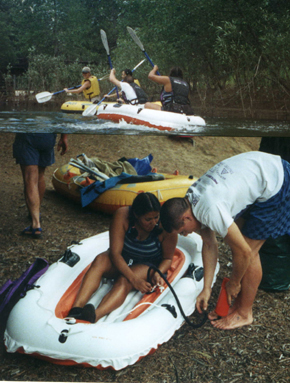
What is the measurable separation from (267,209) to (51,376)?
1.26m

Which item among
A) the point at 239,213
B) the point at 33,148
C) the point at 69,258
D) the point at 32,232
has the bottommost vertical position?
the point at 69,258

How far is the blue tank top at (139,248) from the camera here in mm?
1909

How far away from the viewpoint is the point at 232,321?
71.5 inches

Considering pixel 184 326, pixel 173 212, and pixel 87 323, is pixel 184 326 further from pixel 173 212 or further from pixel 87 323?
pixel 173 212

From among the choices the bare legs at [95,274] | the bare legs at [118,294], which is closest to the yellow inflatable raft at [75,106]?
the bare legs at [95,274]

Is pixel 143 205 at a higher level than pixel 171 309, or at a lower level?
higher

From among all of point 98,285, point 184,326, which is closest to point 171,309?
point 184,326

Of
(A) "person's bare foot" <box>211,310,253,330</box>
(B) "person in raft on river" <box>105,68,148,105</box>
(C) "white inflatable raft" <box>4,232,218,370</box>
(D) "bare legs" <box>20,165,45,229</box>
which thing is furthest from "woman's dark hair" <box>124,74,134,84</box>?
(A) "person's bare foot" <box>211,310,253,330</box>

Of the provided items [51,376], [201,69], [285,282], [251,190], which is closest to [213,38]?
[201,69]

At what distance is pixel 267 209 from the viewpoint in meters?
1.73

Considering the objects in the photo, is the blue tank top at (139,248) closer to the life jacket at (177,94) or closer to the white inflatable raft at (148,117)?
the white inflatable raft at (148,117)

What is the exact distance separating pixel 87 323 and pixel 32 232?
0.58 meters

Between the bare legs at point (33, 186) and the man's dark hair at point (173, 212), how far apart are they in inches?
27.3

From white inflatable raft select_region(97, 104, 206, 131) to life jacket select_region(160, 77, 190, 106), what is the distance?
75mm
